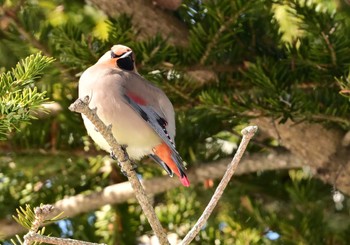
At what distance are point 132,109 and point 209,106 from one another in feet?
0.93

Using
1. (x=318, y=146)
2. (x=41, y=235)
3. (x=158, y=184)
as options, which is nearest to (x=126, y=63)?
(x=158, y=184)

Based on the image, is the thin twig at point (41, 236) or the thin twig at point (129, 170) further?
the thin twig at point (129, 170)

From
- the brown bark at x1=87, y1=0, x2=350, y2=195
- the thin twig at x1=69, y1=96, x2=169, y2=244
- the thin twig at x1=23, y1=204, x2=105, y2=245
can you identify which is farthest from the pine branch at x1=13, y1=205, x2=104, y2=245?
the brown bark at x1=87, y1=0, x2=350, y2=195

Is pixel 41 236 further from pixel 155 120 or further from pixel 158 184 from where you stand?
Result: pixel 158 184

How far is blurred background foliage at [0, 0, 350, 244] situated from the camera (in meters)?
2.99

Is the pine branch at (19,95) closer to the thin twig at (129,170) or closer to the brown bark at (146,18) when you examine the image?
the thin twig at (129,170)

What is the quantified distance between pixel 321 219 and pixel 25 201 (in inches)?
44.3

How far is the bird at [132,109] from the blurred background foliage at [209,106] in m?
0.17

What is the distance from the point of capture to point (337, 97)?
300 centimetres

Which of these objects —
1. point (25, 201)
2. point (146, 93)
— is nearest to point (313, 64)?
point (146, 93)

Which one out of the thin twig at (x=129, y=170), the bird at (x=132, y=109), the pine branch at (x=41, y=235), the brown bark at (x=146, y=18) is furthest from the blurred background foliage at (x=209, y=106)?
the pine branch at (x=41, y=235)

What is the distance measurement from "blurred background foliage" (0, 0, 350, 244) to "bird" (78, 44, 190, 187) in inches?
6.8

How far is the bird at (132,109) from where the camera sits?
9.12 ft

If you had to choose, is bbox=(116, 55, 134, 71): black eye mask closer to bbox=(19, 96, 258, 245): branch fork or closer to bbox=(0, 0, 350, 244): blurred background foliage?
bbox=(0, 0, 350, 244): blurred background foliage
